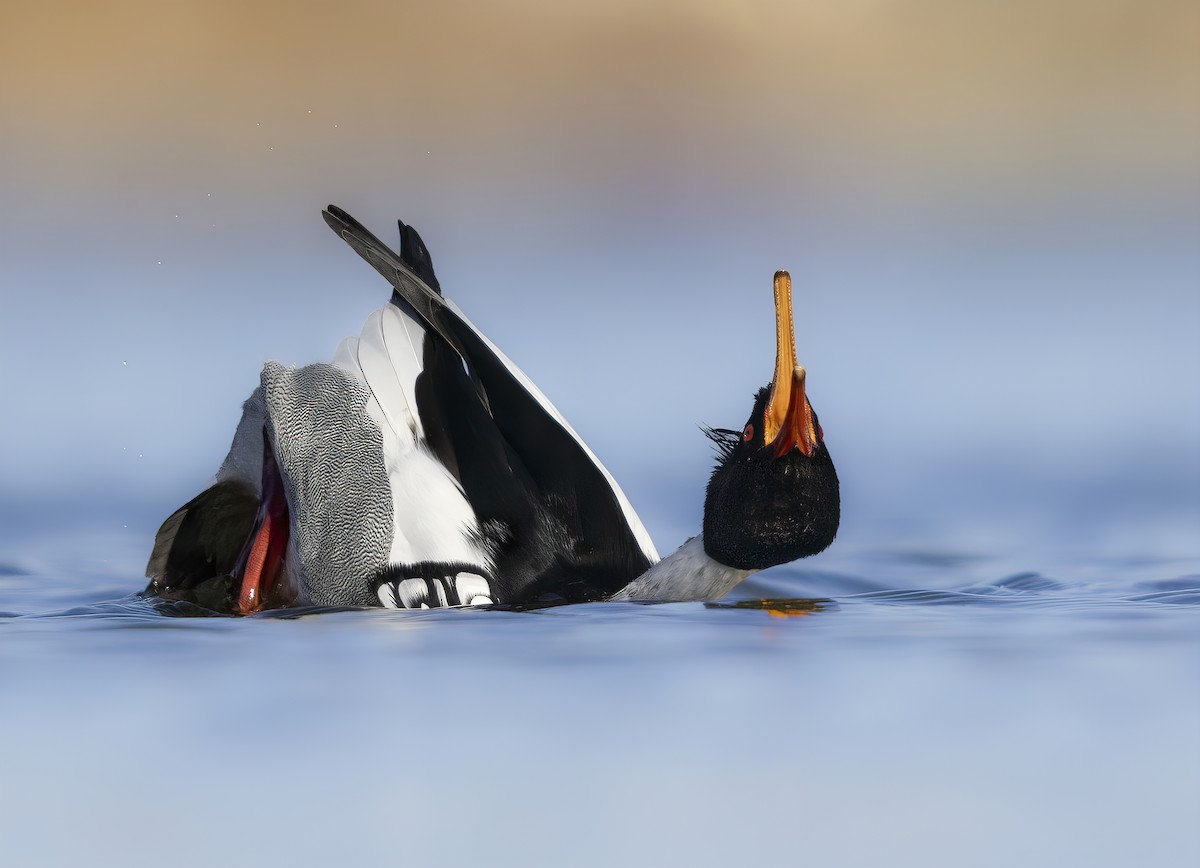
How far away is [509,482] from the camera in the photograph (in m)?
5.06

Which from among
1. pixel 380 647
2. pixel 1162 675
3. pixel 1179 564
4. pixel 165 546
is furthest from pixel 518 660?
pixel 1179 564

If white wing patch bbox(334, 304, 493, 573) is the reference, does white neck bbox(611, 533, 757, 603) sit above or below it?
below

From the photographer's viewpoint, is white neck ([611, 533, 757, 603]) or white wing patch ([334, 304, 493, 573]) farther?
white neck ([611, 533, 757, 603])

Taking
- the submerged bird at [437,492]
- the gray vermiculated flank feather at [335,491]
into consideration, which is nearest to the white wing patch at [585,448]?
the submerged bird at [437,492]

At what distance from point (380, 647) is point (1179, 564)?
3.34 m

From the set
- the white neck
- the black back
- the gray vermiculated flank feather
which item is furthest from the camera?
the white neck

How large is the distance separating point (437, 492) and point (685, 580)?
3.15 feet

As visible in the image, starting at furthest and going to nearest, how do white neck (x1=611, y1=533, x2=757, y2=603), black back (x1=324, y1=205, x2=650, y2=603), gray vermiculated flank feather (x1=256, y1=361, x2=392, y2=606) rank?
white neck (x1=611, y1=533, x2=757, y2=603) < black back (x1=324, y1=205, x2=650, y2=603) < gray vermiculated flank feather (x1=256, y1=361, x2=392, y2=606)

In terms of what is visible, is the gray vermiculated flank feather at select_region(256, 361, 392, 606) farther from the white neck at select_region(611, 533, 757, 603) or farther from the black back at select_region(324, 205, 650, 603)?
the white neck at select_region(611, 533, 757, 603)

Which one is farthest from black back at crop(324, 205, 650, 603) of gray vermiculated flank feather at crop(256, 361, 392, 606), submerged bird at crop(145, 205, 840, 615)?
gray vermiculated flank feather at crop(256, 361, 392, 606)

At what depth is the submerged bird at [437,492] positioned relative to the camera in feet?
15.8

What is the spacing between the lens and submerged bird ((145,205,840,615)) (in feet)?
15.8

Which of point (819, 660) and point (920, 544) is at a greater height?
point (920, 544)

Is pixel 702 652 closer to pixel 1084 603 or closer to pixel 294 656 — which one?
pixel 294 656
